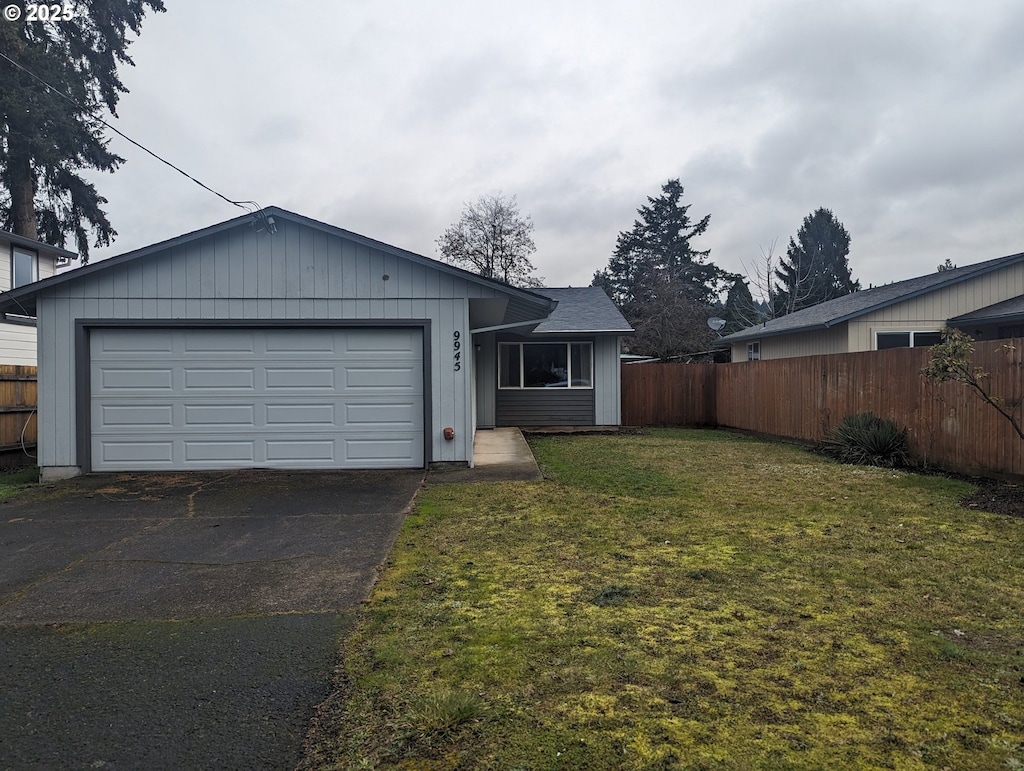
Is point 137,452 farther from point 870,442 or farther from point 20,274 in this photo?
point 870,442

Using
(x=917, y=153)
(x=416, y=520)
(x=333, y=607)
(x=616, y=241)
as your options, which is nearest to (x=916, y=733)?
(x=333, y=607)

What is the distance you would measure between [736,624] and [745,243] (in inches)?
1329

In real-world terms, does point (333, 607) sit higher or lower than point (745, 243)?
lower

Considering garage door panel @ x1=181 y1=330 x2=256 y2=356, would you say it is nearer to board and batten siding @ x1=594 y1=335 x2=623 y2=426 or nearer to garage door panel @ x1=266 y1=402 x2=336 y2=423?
garage door panel @ x1=266 y1=402 x2=336 y2=423

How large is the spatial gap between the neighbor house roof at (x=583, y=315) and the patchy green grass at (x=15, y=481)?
9.68 meters

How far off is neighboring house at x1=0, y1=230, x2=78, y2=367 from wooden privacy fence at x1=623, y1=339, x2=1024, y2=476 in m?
14.4

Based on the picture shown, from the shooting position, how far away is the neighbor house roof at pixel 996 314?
12.9m

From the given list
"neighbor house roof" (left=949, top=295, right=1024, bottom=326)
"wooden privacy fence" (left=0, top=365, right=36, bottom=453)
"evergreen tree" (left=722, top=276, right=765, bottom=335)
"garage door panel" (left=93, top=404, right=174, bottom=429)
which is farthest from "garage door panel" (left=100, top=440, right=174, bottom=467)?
"evergreen tree" (left=722, top=276, right=765, bottom=335)

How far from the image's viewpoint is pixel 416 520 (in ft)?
20.5

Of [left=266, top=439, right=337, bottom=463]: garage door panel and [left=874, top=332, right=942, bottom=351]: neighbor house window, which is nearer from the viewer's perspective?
[left=266, top=439, right=337, bottom=463]: garage door panel

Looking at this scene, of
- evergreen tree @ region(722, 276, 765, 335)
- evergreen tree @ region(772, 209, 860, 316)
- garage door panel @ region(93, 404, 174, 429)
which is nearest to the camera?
garage door panel @ region(93, 404, 174, 429)

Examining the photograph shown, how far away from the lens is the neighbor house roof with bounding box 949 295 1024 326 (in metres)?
12.9

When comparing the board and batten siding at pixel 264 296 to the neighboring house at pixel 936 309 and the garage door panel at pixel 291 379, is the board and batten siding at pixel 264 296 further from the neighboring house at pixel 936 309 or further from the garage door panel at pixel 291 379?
the neighboring house at pixel 936 309

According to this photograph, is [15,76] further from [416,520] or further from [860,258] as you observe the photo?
[860,258]
